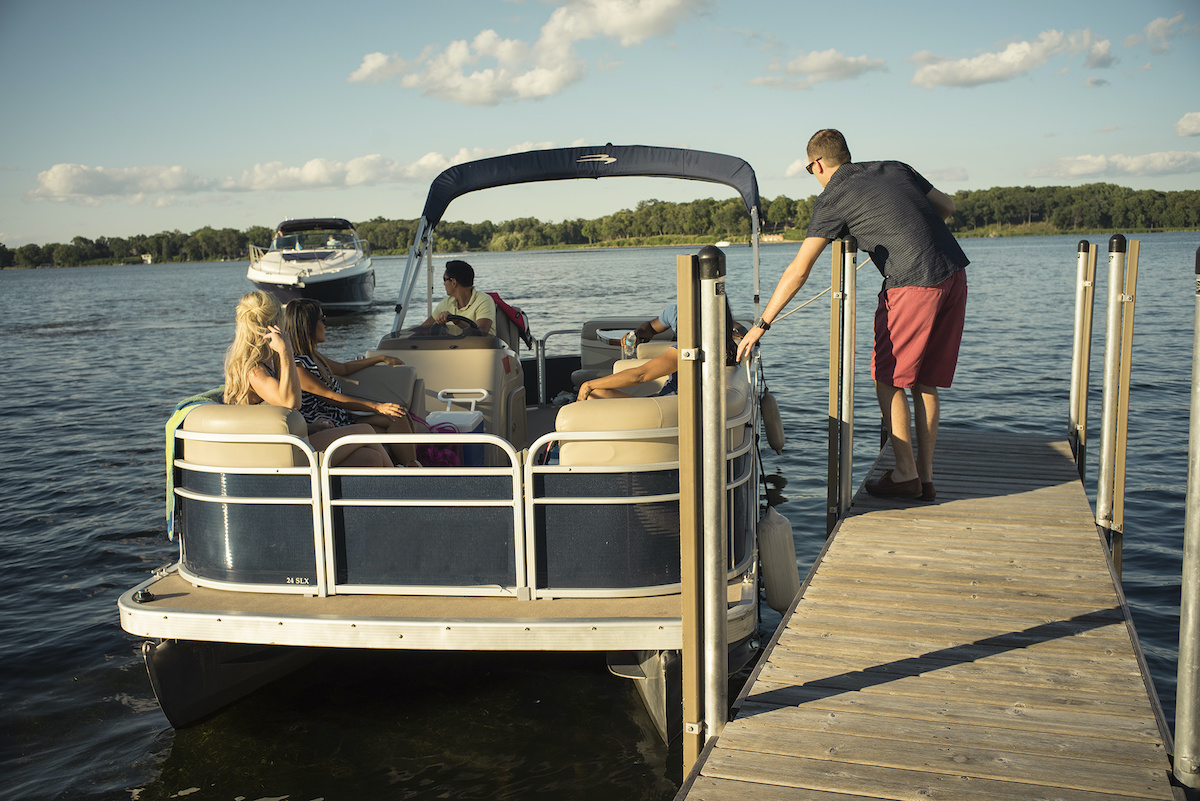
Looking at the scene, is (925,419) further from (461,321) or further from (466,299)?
(466,299)

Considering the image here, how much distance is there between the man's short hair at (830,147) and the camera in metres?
4.48

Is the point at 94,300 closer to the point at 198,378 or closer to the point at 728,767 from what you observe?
the point at 198,378

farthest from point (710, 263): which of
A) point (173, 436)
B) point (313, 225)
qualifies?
point (313, 225)

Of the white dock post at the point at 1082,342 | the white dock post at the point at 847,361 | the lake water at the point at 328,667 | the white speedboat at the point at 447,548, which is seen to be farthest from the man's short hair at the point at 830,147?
the lake water at the point at 328,667

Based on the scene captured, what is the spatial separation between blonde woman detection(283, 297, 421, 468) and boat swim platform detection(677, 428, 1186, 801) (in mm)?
2212

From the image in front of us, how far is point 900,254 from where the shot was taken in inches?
171

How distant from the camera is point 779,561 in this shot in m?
4.38

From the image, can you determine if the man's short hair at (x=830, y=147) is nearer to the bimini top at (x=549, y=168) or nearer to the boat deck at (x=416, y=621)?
the boat deck at (x=416, y=621)

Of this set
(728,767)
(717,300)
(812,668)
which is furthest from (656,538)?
(717,300)

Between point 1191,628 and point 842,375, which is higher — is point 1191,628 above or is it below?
below

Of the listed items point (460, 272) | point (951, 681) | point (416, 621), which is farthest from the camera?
point (460, 272)

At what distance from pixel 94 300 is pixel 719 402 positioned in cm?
5510

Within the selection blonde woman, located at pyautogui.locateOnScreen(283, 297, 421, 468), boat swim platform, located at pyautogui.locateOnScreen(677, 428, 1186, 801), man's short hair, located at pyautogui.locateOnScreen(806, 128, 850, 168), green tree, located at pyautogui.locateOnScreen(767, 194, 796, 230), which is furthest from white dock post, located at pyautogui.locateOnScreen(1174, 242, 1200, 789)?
green tree, located at pyautogui.locateOnScreen(767, 194, 796, 230)

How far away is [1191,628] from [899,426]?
245 cm
